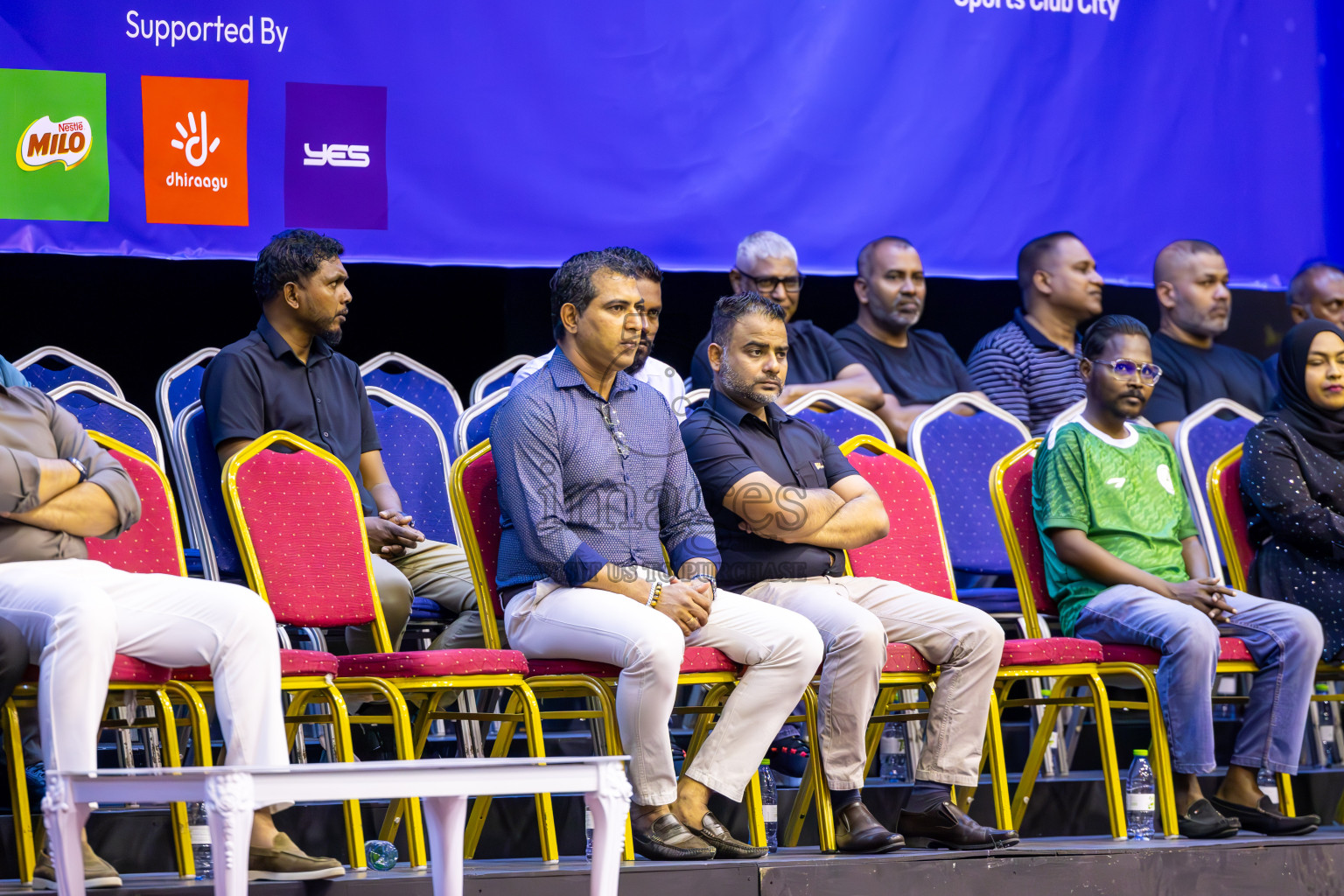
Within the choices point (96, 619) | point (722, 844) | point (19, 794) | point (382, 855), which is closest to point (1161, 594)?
point (722, 844)

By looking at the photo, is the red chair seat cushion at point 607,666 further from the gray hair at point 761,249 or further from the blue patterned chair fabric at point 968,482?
the gray hair at point 761,249

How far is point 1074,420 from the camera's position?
3.85 meters

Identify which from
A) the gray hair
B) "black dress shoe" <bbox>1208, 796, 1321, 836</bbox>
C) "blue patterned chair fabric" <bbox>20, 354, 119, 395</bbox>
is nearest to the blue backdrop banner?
the gray hair

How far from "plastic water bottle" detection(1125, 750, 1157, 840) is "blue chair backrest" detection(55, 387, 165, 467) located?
250 centimetres

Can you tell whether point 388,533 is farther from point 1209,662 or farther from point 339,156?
point 1209,662

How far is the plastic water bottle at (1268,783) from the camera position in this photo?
357 cm

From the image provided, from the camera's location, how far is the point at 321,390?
380 cm

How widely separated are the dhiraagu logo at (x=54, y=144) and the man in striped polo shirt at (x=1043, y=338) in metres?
2.80

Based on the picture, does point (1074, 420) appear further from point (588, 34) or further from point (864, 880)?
point (588, 34)

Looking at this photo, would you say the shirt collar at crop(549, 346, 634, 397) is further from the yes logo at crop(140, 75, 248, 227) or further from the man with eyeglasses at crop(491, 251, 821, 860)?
the yes logo at crop(140, 75, 248, 227)

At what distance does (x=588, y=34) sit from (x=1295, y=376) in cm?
231

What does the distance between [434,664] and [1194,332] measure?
11.0 ft

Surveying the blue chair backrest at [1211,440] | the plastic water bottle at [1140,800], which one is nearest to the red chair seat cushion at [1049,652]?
the plastic water bottle at [1140,800]

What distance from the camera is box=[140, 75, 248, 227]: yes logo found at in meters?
4.26
